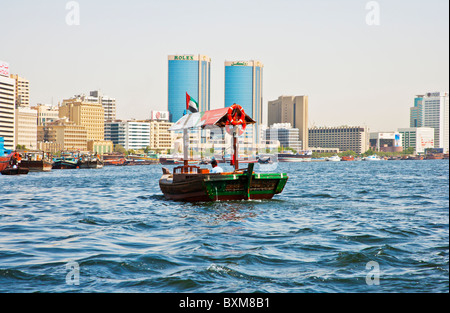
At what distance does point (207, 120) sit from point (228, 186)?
13.4ft

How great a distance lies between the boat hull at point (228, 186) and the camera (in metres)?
26.6

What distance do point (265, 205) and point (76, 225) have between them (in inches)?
376

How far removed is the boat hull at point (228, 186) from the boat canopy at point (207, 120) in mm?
2820

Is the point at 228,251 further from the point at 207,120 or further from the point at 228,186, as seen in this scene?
the point at 207,120

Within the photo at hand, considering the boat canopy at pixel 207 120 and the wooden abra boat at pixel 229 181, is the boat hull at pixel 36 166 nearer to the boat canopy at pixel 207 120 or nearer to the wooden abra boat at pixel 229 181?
the boat canopy at pixel 207 120

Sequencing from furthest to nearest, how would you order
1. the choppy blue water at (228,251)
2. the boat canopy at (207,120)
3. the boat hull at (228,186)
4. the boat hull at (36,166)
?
the boat hull at (36,166)
the boat canopy at (207,120)
the boat hull at (228,186)
the choppy blue water at (228,251)

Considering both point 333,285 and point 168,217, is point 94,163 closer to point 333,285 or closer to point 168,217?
point 168,217

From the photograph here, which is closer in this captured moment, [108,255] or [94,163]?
[108,255]

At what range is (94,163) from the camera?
143m

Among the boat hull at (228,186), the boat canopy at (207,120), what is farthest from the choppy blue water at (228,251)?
the boat canopy at (207,120)

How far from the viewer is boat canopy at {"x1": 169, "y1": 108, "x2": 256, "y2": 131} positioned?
91.1 feet
